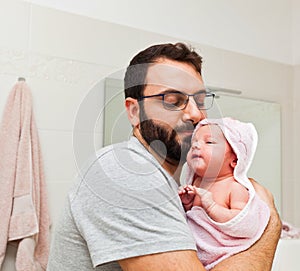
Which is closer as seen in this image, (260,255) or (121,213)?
(121,213)

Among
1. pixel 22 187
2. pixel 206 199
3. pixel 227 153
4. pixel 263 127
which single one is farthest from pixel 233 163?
pixel 263 127

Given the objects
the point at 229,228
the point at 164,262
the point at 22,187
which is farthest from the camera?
the point at 22,187

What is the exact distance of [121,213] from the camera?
A: 78cm

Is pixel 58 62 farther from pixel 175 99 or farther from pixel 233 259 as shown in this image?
pixel 233 259

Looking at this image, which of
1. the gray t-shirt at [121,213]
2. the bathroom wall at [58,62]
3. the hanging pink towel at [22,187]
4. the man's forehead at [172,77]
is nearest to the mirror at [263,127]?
the bathroom wall at [58,62]

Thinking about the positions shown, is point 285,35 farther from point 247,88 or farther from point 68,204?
point 68,204

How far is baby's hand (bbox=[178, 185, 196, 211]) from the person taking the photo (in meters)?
1.03

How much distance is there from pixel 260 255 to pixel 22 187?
32.5 inches

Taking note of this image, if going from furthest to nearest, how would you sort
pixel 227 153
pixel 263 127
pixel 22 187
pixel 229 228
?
pixel 263 127
pixel 22 187
pixel 227 153
pixel 229 228

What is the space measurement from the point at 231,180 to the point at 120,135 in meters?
0.28

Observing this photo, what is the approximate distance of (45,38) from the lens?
162cm

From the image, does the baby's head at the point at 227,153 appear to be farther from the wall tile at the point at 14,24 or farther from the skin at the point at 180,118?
the wall tile at the point at 14,24

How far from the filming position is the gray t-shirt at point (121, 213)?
0.77 metres

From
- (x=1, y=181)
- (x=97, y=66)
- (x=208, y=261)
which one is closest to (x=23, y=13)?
(x=97, y=66)
